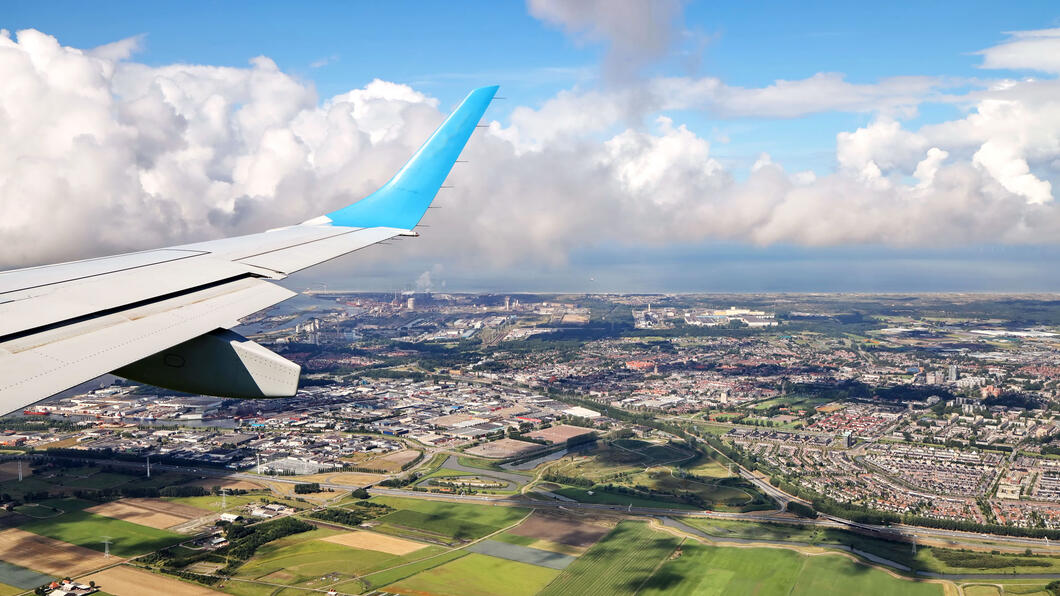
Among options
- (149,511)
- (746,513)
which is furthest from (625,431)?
(149,511)

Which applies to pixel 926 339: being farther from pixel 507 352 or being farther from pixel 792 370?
pixel 507 352

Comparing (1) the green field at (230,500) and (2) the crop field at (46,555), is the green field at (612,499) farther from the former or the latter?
(2) the crop field at (46,555)

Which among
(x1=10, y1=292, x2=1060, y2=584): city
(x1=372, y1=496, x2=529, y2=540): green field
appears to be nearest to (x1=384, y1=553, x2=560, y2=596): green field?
(x1=372, y1=496, x2=529, y2=540): green field

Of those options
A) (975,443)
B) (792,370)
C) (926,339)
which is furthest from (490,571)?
(926,339)

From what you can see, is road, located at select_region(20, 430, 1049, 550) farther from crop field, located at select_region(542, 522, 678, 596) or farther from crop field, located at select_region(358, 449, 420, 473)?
crop field, located at select_region(358, 449, 420, 473)

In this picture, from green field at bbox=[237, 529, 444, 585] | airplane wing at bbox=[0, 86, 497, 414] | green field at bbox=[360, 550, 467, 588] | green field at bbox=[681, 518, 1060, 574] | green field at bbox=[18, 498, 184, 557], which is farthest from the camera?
green field at bbox=[681, 518, 1060, 574]

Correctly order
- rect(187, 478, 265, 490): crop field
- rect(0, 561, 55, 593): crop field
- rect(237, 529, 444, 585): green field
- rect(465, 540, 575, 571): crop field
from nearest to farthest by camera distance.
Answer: rect(0, 561, 55, 593): crop field → rect(237, 529, 444, 585): green field → rect(465, 540, 575, 571): crop field → rect(187, 478, 265, 490): crop field

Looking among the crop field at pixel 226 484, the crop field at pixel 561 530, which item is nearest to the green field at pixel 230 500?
the crop field at pixel 226 484
